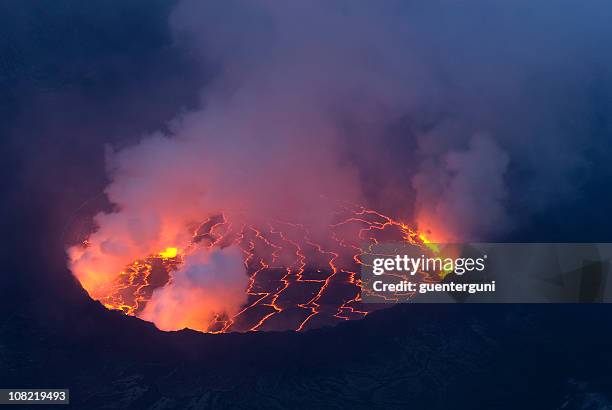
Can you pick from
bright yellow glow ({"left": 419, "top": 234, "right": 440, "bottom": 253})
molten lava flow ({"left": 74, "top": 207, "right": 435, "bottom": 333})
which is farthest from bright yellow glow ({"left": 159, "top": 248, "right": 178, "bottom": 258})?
bright yellow glow ({"left": 419, "top": 234, "right": 440, "bottom": 253})

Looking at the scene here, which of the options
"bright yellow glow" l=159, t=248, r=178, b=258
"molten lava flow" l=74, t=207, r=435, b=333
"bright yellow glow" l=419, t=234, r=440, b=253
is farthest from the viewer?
"bright yellow glow" l=419, t=234, r=440, b=253

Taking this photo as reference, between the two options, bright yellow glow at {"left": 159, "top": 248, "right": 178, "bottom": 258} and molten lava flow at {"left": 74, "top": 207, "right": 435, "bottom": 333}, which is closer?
molten lava flow at {"left": 74, "top": 207, "right": 435, "bottom": 333}

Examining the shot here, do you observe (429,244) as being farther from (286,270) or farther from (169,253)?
(169,253)

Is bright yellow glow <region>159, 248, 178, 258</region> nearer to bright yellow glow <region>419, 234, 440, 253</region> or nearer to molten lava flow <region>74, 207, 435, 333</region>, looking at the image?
molten lava flow <region>74, 207, 435, 333</region>

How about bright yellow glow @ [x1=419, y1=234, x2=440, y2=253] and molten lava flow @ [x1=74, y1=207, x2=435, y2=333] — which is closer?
molten lava flow @ [x1=74, y1=207, x2=435, y2=333]

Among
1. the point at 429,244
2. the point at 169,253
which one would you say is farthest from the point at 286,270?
the point at 429,244

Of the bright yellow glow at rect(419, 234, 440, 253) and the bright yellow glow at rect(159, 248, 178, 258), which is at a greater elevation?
the bright yellow glow at rect(419, 234, 440, 253)

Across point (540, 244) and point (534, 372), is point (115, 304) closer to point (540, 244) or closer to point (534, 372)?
point (534, 372)

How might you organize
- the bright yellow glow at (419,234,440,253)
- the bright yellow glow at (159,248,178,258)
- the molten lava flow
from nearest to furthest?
1. the molten lava flow
2. the bright yellow glow at (159,248,178,258)
3. the bright yellow glow at (419,234,440,253)
